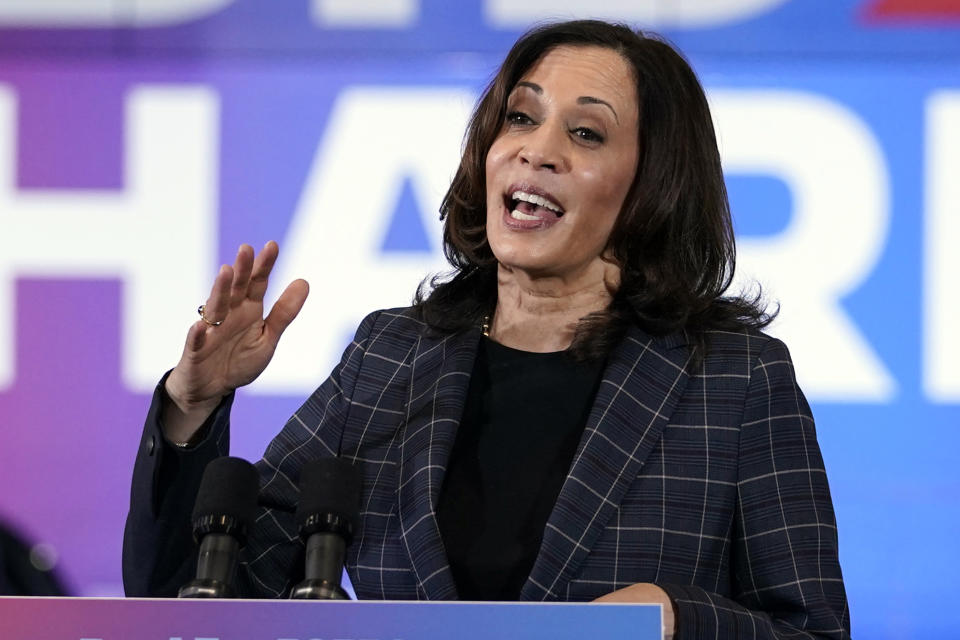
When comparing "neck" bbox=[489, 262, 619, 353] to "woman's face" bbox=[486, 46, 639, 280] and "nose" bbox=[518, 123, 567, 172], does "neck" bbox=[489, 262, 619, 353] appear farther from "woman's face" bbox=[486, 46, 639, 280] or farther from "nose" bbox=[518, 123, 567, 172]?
"nose" bbox=[518, 123, 567, 172]

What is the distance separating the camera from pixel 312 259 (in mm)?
3475

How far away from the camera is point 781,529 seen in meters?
1.49

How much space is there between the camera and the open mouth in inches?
67.6

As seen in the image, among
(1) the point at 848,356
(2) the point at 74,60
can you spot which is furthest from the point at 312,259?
(1) the point at 848,356

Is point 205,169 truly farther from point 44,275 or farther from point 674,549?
point 674,549

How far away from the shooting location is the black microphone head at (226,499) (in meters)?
1.21

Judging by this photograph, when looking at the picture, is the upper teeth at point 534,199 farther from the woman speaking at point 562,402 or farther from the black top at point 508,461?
the black top at point 508,461

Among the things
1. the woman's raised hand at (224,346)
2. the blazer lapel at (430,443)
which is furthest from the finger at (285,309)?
the blazer lapel at (430,443)

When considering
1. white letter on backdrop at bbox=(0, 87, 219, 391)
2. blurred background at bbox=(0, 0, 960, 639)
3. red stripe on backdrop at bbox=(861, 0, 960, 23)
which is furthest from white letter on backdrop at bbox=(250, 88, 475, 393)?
red stripe on backdrop at bbox=(861, 0, 960, 23)

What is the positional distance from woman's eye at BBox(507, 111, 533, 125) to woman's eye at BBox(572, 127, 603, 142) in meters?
0.08

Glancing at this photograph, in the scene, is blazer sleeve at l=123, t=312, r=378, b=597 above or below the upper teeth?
below

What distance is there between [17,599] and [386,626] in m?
0.32

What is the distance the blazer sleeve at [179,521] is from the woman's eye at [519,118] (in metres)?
0.61

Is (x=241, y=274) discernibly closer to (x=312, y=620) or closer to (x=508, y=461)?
(x=508, y=461)
